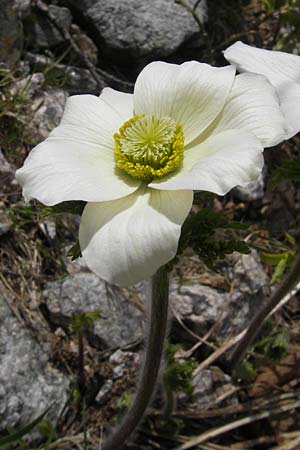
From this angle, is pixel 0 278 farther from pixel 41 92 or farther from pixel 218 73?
pixel 218 73


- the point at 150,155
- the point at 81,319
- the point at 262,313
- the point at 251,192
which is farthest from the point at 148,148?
the point at 251,192

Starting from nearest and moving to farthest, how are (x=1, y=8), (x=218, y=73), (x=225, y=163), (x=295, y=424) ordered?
(x=225, y=163), (x=218, y=73), (x=295, y=424), (x=1, y=8)

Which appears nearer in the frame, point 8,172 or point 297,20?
point 8,172

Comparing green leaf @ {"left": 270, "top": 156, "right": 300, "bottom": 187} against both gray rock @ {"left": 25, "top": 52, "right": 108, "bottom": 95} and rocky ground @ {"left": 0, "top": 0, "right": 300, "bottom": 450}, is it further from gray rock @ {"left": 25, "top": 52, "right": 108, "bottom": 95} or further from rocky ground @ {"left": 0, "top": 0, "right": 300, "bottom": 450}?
gray rock @ {"left": 25, "top": 52, "right": 108, "bottom": 95}

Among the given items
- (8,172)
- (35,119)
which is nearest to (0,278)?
(8,172)

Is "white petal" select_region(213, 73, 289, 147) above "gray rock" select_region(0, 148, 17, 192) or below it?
above

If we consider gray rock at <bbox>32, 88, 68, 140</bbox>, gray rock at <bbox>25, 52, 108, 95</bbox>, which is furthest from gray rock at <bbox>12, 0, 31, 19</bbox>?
gray rock at <bbox>32, 88, 68, 140</bbox>
